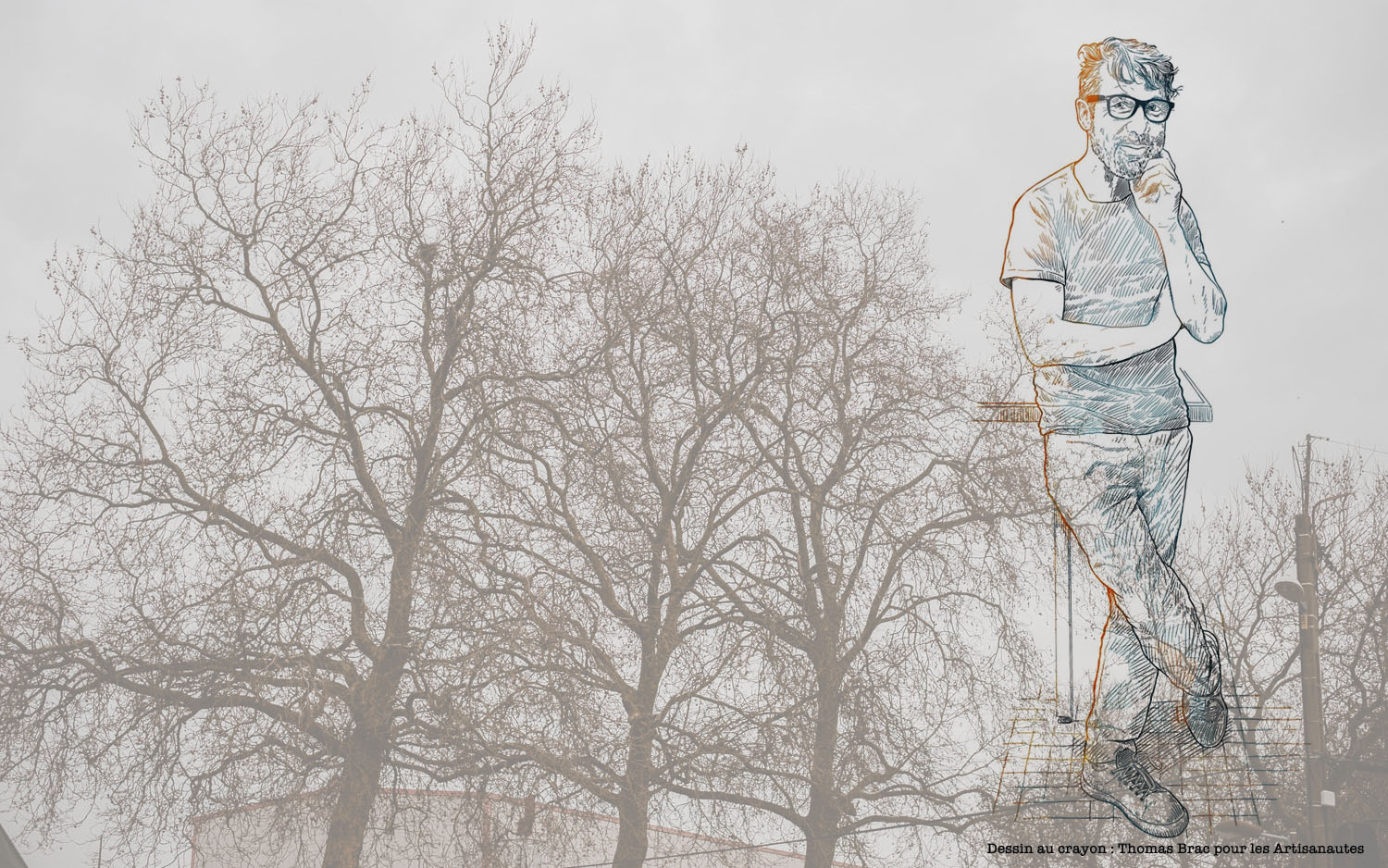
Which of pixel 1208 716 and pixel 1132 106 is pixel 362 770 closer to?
pixel 1208 716

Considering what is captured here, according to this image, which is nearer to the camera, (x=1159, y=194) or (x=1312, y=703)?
(x=1159, y=194)

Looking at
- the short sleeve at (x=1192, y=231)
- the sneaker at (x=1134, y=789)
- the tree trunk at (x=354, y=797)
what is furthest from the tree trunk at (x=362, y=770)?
the short sleeve at (x=1192, y=231)

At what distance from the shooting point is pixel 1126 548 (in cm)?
→ 566

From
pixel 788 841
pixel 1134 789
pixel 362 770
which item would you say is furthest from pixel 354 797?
pixel 1134 789

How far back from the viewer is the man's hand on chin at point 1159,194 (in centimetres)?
588

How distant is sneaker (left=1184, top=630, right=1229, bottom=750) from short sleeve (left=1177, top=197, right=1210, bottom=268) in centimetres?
194

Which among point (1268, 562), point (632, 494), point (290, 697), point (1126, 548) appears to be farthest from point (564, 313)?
point (1268, 562)

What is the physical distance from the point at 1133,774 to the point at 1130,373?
2.05 meters

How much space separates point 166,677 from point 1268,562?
15480 mm

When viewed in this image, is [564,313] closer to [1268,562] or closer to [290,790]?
[290,790]

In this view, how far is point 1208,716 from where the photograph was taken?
18.6 ft

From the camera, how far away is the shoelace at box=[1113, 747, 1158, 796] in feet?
18.9

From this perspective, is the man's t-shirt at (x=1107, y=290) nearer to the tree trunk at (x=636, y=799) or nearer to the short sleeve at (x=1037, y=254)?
the short sleeve at (x=1037, y=254)

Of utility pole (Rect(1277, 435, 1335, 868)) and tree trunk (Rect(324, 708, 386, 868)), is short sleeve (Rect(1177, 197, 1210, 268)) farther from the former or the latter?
tree trunk (Rect(324, 708, 386, 868))
